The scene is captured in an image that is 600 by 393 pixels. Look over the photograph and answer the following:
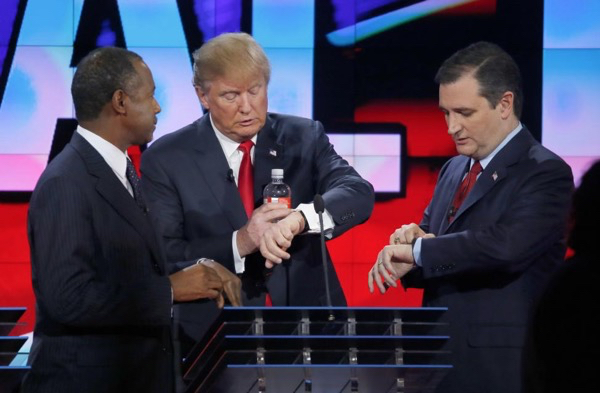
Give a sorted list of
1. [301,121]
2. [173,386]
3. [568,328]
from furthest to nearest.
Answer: [301,121]
[173,386]
[568,328]

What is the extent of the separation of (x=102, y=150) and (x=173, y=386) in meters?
0.71

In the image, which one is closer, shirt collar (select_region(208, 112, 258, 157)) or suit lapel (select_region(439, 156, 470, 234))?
suit lapel (select_region(439, 156, 470, 234))

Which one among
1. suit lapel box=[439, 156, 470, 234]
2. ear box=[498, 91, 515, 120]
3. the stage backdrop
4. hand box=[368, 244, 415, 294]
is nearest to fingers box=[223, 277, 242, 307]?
hand box=[368, 244, 415, 294]

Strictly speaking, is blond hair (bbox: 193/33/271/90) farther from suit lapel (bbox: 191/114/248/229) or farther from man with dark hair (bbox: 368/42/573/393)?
man with dark hair (bbox: 368/42/573/393)

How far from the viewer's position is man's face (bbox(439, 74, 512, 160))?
11.2ft

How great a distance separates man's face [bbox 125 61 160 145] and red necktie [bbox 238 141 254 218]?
0.69 meters

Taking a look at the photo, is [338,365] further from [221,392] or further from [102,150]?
[102,150]

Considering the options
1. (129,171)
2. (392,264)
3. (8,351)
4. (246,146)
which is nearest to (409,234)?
(392,264)

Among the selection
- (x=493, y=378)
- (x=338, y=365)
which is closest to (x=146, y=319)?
(x=338, y=365)

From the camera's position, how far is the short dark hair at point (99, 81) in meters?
2.85

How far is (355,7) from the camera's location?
5.59 m

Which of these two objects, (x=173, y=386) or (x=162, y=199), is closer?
(x=173, y=386)

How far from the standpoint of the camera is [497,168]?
333 centimetres

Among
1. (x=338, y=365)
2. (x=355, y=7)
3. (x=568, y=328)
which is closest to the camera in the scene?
(x=568, y=328)
